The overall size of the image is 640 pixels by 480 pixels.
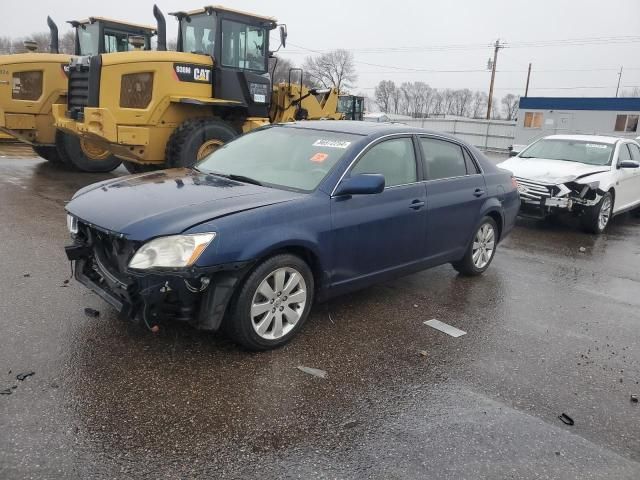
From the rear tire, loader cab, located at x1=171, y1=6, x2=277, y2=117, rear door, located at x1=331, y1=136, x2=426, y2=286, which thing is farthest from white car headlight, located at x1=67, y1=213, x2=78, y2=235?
the rear tire

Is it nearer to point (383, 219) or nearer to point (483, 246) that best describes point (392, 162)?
point (383, 219)

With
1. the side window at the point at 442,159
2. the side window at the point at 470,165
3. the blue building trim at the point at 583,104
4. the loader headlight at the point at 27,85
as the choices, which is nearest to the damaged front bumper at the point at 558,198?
the side window at the point at 470,165

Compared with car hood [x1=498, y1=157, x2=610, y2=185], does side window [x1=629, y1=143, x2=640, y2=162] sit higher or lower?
higher

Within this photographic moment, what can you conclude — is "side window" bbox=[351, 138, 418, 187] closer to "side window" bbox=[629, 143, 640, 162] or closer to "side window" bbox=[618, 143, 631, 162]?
"side window" bbox=[618, 143, 631, 162]

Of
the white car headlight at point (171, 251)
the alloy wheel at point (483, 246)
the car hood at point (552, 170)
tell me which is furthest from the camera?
the car hood at point (552, 170)

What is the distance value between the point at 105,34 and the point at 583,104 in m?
29.3

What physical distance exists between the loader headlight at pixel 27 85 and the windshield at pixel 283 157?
309 inches

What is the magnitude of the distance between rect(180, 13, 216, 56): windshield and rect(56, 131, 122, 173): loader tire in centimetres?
318

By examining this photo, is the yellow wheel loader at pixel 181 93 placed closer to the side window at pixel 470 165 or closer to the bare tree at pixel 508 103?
the side window at pixel 470 165

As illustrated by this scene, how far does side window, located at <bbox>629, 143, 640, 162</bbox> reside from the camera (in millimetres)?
10234

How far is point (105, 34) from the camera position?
1180 centimetres

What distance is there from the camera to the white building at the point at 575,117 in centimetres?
3084

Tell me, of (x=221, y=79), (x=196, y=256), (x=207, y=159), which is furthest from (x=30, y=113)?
(x=196, y=256)

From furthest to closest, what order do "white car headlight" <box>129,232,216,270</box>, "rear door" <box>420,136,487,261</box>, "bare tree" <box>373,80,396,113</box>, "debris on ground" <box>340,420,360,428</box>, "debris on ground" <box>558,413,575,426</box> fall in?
"bare tree" <box>373,80,396,113</box> → "rear door" <box>420,136,487,261</box> → "white car headlight" <box>129,232,216,270</box> → "debris on ground" <box>558,413,575,426</box> → "debris on ground" <box>340,420,360,428</box>
